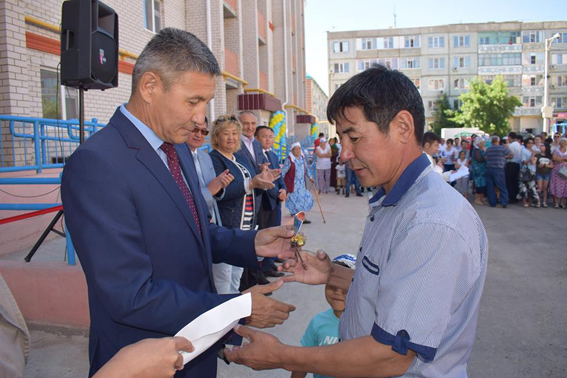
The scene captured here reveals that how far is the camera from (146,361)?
136 centimetres

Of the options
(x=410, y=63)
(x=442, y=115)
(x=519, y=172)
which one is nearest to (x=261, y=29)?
(x=519, y=172)

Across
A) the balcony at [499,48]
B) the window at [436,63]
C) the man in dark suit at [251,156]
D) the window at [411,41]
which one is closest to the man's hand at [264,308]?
the man in dark suit at [251,156]

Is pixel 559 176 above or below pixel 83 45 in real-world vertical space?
below

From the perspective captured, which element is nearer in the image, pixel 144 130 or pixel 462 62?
pixel 144 130

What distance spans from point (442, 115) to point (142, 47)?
4633cm

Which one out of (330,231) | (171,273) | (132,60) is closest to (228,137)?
(171,273)

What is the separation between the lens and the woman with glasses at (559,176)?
12273mm

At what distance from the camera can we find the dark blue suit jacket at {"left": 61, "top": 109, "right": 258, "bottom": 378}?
1.55 metres

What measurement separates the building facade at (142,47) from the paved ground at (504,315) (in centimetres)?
321

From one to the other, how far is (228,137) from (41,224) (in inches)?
133

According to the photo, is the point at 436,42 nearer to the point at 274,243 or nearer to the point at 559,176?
the point at 559,176

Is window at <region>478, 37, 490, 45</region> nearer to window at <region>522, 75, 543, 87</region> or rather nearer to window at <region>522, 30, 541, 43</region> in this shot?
window at <region>522, 30, 541, 43</region>

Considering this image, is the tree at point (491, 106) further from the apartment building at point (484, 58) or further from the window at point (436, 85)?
the window at point (436, 85)

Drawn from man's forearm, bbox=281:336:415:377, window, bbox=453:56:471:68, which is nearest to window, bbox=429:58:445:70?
window, bbox=453:56:471:68
